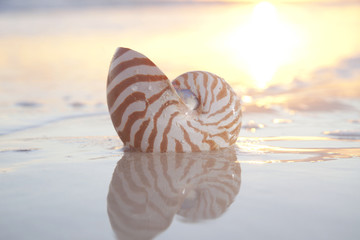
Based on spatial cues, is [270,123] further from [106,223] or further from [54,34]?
[54,34]

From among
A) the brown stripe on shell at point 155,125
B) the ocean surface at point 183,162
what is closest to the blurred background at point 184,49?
the ocean surface at point 183,162

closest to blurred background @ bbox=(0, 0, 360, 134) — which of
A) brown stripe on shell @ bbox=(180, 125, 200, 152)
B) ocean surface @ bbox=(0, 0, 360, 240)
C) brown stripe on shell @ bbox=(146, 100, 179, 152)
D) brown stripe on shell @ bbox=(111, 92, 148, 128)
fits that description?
ocean surface @ bbox=(0, 0, 360, 240)

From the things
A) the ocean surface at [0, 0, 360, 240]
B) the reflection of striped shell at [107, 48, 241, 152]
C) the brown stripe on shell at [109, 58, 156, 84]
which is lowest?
the ocean surface at [0, 0, 360, 240]

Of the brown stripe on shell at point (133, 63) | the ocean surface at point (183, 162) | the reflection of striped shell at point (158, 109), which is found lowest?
the ocean surface at point (183, 162)

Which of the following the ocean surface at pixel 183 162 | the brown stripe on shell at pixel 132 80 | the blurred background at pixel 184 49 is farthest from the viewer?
the blurred background at pixel 184 49

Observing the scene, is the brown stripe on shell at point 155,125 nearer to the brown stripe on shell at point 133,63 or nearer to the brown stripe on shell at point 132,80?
the brown stripe on shell at point 132,80

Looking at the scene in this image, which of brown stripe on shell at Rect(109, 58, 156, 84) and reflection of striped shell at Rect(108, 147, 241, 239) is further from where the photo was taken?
brown stripe on shell at Rect(109, 58, 156, 84)

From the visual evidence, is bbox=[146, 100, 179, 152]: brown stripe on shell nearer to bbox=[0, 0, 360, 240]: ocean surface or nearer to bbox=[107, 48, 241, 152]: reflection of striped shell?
bbox=[107, 48, 241, 152]: reflection of striped shell

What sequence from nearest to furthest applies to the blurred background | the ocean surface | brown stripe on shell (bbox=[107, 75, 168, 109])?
the ocean surface
brown stripe on shell (bbox=[107, 75, 168, 109])
the blurred background
